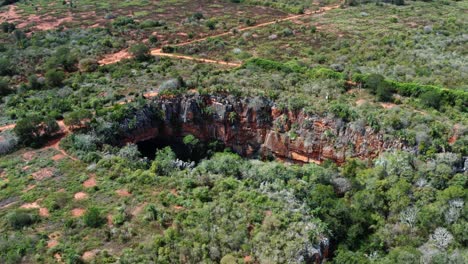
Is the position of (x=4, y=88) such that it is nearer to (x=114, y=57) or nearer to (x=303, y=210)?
(x=114, y=57)

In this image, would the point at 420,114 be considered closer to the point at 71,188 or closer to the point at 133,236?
the point at 133,236

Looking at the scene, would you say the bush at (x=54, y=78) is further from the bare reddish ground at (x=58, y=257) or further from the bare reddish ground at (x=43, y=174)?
the bare reddish ground at (x=58, y=257)

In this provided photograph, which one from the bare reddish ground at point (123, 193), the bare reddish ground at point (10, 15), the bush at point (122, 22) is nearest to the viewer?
the bare reddish ground at point (123, 193)

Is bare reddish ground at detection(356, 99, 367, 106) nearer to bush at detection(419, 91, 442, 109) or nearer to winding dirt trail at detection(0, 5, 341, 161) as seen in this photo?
bush at detection(419, 91, 442, 109)

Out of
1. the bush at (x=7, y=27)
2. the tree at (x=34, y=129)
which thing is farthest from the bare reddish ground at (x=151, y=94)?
the bush at (x=7, y=27)

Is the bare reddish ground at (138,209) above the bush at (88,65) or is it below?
below

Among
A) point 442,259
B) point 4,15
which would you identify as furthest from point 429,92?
point 4,15

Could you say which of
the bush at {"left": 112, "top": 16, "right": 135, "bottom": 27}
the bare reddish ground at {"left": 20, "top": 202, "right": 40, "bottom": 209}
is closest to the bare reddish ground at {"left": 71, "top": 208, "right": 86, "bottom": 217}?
the bare reddish ground at {"left": 20, "top": 202, "right": 40, "bottom": 209}
